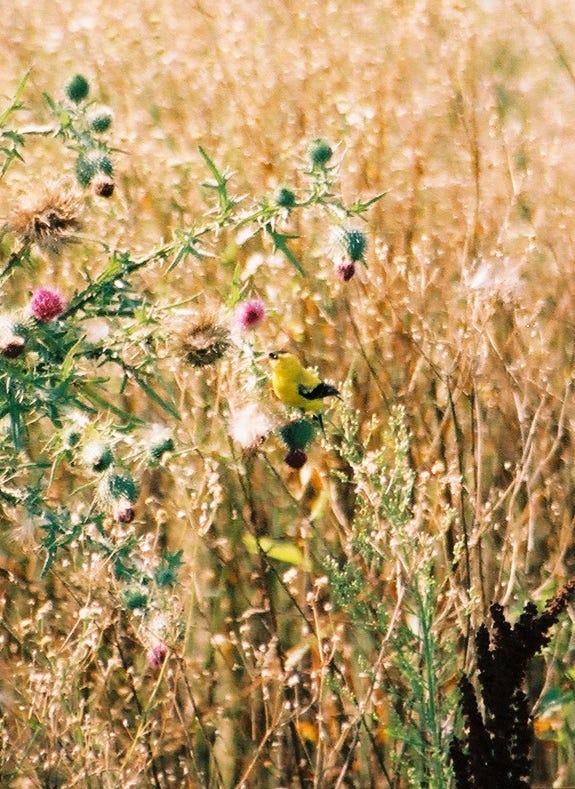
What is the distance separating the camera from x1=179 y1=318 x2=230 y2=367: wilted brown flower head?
6.64 feet

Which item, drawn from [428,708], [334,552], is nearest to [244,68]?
[334,552]

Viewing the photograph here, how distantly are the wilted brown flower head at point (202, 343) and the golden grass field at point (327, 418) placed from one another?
0.11ft

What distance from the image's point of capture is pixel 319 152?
75.0 inches

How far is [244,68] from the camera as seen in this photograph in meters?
3.27

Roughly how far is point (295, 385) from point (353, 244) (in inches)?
9.9

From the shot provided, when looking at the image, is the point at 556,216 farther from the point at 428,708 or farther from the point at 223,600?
the point at 428,708

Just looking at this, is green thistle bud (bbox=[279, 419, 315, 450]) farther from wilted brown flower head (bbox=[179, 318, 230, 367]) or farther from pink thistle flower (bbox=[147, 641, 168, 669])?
pink thistle flower (bbox=[147, 641, 168, 669])

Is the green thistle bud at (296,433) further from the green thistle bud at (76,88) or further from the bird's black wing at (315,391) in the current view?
the green thistle bud at (76,88)

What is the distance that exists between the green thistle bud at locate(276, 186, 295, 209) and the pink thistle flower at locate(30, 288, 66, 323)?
0.38 metres

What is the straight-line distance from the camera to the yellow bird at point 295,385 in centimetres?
197

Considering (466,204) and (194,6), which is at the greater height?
(194,6)

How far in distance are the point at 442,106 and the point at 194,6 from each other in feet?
2.98

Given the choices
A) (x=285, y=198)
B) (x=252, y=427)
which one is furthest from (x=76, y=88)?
(x=252, y=427)

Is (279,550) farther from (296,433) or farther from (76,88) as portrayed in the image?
(76,88)
